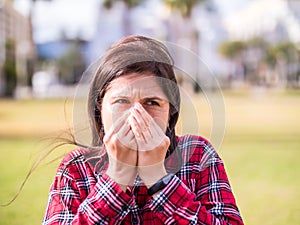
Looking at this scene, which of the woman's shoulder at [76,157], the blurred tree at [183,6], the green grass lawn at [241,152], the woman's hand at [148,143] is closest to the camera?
the woman's hand at [148,143]

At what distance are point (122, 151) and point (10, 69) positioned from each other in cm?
701

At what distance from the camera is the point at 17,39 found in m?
6.48

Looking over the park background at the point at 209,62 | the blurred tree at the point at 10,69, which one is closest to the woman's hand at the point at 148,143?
the park background at the point at 209,62

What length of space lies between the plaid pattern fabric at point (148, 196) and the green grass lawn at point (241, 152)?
0.19 feet

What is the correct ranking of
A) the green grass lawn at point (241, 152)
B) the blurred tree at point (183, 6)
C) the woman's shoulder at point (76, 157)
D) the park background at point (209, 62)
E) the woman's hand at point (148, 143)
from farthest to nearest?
the blurred tree at point (183, 6) < the park background at point (209, 62) < the green grass lawn at point (241, 152) < the woman's shoulder at point (76, 157) < the woman's hand at point (148, 143)

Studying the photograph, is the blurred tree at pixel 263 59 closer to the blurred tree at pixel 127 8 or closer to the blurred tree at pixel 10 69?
the blurred tree at pixel 127 8

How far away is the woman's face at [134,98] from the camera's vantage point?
609 mm

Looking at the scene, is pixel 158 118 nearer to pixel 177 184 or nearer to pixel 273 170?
pixel 177 184

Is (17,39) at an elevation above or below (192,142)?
below

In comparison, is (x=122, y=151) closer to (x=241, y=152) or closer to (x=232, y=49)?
(x=241, y=152)

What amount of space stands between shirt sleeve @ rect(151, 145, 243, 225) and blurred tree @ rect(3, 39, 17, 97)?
614cm

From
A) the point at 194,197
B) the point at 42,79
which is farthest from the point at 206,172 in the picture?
the point at 42,79

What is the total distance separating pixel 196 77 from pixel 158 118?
0.13m

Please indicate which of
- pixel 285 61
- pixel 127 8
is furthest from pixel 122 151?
pixel 127 8
